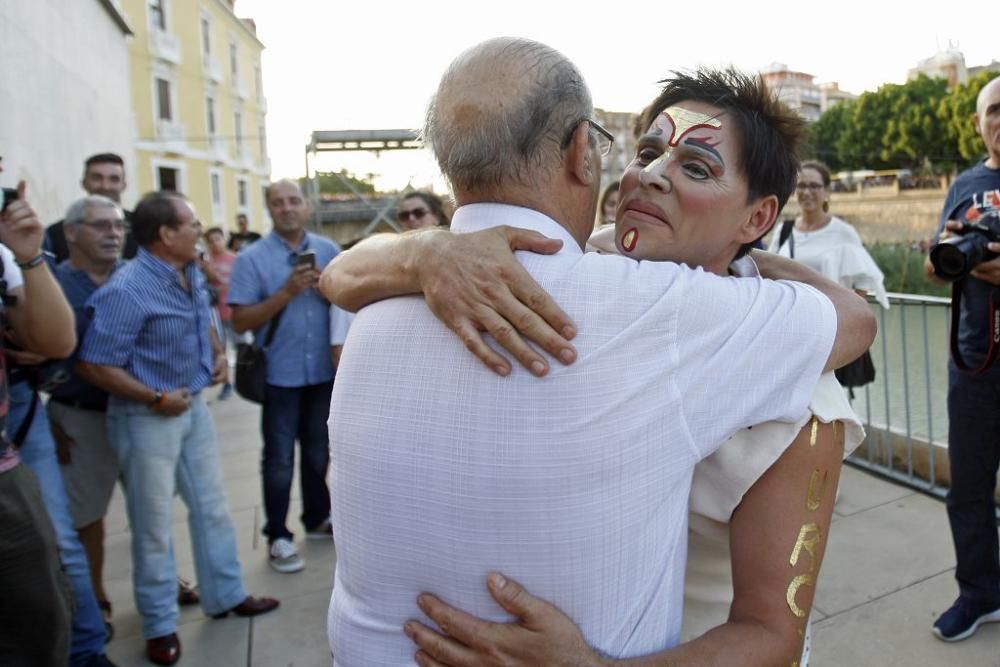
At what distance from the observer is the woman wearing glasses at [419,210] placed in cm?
445

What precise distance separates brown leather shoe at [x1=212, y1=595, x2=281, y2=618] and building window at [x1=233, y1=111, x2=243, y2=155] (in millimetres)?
32743

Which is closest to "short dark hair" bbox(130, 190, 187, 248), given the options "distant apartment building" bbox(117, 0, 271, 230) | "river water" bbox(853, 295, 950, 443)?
"river water" bbox(853, 295, 950, 443)

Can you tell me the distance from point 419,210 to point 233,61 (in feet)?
111

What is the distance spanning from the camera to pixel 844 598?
11.2 feet

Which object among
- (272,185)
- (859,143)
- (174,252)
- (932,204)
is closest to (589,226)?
(174,252)

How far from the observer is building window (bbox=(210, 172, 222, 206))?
30.6 m

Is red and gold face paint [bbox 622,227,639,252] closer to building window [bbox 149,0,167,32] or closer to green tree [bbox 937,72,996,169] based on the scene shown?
building window [bbox 149,0,167,32]

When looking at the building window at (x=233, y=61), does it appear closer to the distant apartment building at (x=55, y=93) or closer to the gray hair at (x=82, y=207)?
the distant apartment building at (x=55, y=93)

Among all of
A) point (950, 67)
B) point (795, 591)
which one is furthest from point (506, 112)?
point (950, 67)

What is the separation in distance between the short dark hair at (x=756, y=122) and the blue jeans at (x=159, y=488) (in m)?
2.71

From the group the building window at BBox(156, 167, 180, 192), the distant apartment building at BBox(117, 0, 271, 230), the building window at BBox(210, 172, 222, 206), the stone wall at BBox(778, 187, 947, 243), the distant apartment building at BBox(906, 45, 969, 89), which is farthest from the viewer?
the distant apartment building at BBox(906, 45, 969, 89)

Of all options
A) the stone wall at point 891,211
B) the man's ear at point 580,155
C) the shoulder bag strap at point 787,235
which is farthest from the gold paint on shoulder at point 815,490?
the stone wall at point 891,211

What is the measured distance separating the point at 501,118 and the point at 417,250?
0.77 ft

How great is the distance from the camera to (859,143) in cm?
5056
